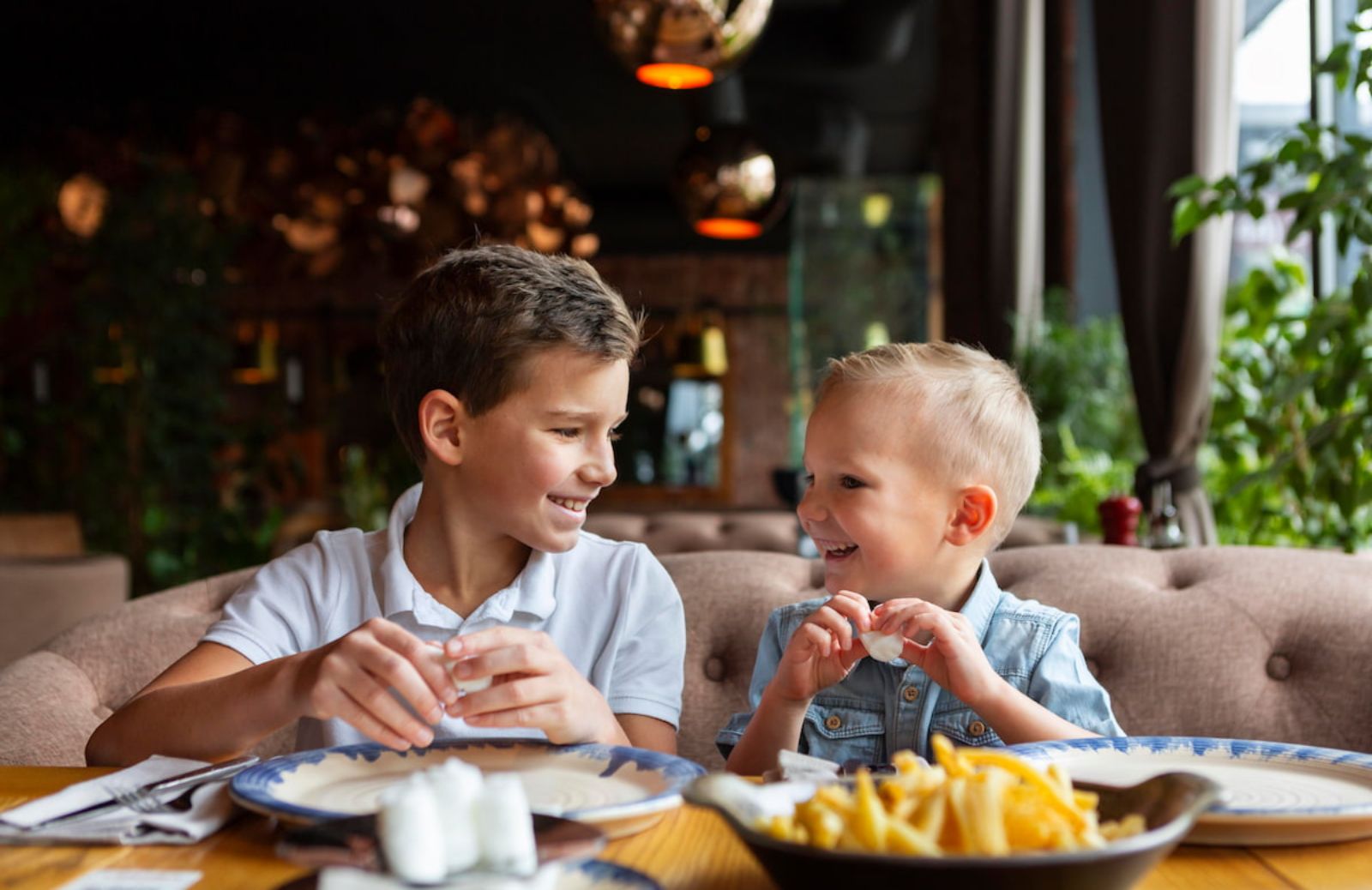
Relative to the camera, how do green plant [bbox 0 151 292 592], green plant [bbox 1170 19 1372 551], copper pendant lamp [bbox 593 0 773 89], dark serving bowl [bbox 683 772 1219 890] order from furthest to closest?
green plant [bbox 0 151 292 592]
copper pendant lamp [bbox 593 0 773 89]
green plant [bbox 1170 19 1372 551]
dark serving bowl [bbox 683 772 1219 890]

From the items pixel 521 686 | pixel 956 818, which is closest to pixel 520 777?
pixel 521 686

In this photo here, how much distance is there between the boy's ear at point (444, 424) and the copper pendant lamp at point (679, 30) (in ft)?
7.71

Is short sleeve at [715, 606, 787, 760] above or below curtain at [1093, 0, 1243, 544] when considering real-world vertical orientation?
below

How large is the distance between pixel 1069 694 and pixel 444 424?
2.52ft

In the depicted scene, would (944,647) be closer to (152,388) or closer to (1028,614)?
(1028,614)

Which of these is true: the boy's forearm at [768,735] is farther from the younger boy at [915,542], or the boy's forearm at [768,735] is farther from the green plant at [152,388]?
the green plant at [152,388]

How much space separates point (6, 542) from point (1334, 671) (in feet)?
16.0

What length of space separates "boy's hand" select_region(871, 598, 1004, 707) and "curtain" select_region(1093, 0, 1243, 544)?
1941 millimetres

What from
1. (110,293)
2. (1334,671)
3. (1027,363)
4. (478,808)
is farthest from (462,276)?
(110,293)

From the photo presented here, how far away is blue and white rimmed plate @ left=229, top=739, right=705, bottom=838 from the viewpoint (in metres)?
0.89

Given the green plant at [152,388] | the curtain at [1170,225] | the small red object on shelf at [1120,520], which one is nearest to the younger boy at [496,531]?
the small red object on shelf at [1120,520]

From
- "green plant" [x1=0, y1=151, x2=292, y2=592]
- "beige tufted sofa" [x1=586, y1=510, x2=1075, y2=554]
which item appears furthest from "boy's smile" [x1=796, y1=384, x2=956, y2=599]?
"green plant" [x1=0, y1=151, x2=292, y2=592]

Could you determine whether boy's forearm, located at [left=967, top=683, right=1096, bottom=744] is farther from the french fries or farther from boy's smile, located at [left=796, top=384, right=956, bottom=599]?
the french fries

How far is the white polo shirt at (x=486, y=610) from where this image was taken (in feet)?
4.84
